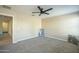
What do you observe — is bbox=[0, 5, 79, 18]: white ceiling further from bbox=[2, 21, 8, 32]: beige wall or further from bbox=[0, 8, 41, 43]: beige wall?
bbox=[2, 21, 8, 32]: beige wall

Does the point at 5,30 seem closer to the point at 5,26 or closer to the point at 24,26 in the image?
the point at 5,26

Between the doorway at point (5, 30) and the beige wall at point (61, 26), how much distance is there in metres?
0.75

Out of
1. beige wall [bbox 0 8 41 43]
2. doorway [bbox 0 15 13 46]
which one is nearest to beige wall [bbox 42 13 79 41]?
beige wall [bbox 0 8 41 43]

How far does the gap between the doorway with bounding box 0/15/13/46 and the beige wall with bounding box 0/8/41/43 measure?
8 cm

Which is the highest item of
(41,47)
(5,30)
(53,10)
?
(53,10)

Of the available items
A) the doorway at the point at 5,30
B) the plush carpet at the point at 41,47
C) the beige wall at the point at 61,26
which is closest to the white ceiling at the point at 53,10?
the beige wall at the point at 61,26

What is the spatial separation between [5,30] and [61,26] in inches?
47.7

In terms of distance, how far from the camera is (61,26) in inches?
80.0

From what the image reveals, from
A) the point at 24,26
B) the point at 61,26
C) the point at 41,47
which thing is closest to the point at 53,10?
the point at 61,26

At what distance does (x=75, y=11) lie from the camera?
6.46 ft
